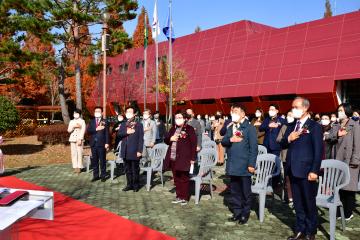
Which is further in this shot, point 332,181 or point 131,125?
point 131,125

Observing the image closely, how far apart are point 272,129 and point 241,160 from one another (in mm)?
2538

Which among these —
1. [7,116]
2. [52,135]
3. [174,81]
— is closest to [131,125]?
[7,116]

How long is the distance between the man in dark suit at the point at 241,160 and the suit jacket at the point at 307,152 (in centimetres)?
99

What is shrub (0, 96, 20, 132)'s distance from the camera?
51.0 ft

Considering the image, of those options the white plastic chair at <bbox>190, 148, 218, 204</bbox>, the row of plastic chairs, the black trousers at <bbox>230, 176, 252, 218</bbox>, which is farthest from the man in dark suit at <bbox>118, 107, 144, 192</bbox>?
the row of plastic chairs

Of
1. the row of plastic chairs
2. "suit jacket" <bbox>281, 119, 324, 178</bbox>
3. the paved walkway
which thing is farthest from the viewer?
the paved walkway

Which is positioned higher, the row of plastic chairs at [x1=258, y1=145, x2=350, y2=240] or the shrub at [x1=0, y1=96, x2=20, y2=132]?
the shrub at [x1=0, y1=96, x2=20, y2=132]

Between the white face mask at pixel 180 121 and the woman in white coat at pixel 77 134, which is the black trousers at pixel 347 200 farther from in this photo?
the woman in white coat at pixel 77 134

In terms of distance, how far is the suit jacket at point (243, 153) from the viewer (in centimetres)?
602

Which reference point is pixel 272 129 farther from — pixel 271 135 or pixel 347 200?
pixel 347 200

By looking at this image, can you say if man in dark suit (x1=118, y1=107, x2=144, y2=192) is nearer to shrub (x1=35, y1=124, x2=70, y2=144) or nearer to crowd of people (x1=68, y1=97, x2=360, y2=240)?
crowd of people (x1=68, y1=97, x2=360, y2=240)

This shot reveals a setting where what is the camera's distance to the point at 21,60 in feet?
64.2

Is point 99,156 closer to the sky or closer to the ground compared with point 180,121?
closer to the ground

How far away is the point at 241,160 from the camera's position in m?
6.04
